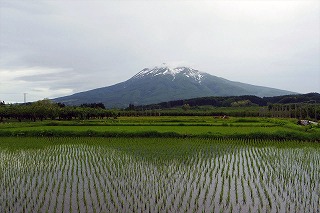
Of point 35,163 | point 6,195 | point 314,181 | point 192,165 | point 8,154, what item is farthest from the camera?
point 8,154

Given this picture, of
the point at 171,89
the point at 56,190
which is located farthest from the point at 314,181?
the point at 171,89

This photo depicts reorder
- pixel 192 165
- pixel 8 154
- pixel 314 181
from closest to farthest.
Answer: pixel 314 181 < pixel 192 165 < pixel 8 154

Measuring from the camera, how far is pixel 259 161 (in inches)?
499

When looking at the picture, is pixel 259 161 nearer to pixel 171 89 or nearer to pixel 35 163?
pixel 35 163

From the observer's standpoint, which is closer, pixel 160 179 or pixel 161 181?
pixel 161 181

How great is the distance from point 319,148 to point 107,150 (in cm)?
1103

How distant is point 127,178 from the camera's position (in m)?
9.84

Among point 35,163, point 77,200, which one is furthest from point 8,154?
point 77,200

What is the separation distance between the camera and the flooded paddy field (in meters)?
7.36

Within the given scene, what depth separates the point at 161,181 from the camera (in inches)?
370

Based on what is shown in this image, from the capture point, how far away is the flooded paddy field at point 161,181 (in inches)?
290

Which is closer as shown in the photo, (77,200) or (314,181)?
(77,200)

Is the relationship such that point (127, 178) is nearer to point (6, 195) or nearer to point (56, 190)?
point (56, 190)

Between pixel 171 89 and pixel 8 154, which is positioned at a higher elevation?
pixel 171 89
